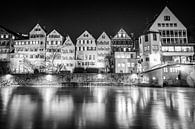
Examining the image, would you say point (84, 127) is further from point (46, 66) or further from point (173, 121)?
point (46, 66)

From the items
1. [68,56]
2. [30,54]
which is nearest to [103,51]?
[68,56]

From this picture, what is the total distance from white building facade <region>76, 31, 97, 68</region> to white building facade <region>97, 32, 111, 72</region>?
1.55m

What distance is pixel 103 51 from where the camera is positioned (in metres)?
55.7

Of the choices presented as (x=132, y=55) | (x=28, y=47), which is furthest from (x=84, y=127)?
(x=28, y=47)

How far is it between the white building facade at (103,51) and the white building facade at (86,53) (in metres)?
1.55

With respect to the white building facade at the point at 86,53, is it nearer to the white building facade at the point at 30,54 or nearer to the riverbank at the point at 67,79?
the riverbank at the point at 67,79

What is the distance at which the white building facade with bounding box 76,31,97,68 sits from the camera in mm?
54750

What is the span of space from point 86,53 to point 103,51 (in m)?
6.34

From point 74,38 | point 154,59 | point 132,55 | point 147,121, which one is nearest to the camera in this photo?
point 147,121

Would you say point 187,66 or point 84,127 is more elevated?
point 187,66

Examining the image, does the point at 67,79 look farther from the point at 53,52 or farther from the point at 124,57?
the point at 124,57

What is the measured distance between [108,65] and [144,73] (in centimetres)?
1454

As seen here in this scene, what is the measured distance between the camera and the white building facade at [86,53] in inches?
2156

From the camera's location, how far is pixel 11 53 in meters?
55.2
